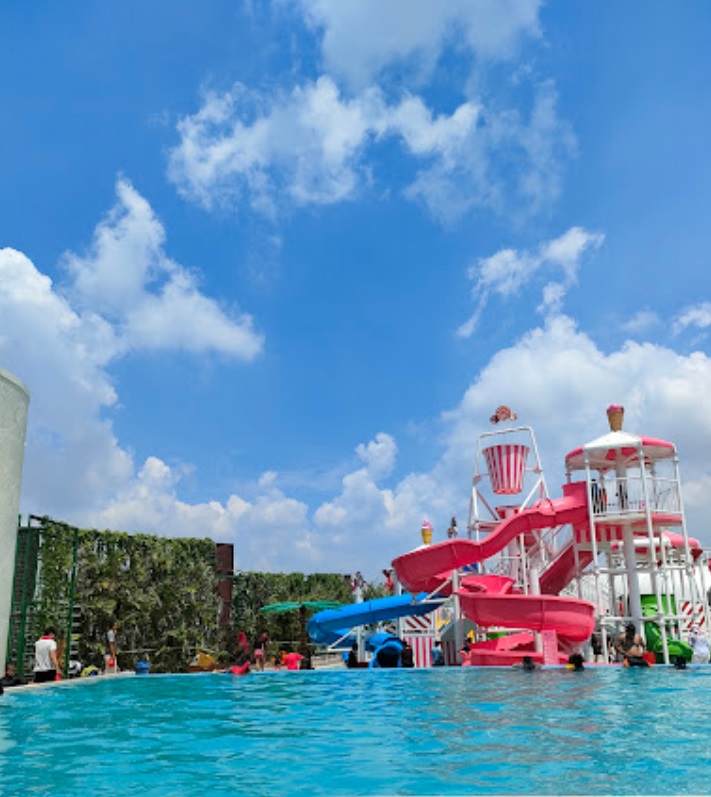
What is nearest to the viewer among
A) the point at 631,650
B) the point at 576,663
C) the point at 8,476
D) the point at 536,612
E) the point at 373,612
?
the point at 8,476

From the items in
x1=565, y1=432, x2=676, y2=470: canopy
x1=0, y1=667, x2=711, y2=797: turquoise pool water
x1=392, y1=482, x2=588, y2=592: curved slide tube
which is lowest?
x1=0, y1=667, x2=711, y2=797: turquoise pool water

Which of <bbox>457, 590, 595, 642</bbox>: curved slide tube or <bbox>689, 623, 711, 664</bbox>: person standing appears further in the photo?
<bbox>689, 623, 711, 664</bbox>: person standing

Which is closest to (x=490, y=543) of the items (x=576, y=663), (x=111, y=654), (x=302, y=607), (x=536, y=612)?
(x=536, y=612)

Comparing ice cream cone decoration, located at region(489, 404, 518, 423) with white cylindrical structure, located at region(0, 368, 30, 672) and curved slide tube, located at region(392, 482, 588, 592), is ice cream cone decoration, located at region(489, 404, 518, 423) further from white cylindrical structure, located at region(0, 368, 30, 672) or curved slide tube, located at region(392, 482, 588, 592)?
white cylindrical structure, located at region(0, 368, 30, 672)

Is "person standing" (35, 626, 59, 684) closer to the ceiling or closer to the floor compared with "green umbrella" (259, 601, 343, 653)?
closer to the floor

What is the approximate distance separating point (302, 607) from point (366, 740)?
1949 centimetres

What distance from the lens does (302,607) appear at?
27484 millimetres

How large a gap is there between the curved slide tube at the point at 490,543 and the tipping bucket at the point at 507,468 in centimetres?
240

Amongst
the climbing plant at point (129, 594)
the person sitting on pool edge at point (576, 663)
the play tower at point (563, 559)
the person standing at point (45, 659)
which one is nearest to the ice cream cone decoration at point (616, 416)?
the play tower at point (563, 559)

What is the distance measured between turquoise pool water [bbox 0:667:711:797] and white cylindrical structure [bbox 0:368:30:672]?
67.4 inches

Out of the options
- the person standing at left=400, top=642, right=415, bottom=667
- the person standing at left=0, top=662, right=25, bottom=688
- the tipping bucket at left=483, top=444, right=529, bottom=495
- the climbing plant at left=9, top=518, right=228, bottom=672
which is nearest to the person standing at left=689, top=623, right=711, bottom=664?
the tipping bucket at left=483, top=444, right=529, bottom=495

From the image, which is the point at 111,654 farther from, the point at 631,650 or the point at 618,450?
the point at 618,450

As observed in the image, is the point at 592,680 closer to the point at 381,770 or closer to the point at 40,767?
A: the point at 381,770

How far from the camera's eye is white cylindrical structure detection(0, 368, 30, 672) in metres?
12.1
